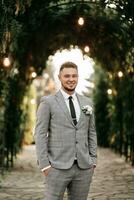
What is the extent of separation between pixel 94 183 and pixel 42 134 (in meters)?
6.35

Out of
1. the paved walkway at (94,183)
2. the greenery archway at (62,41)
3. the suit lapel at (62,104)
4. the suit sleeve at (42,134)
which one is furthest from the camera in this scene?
the greenery archway at (62,41)

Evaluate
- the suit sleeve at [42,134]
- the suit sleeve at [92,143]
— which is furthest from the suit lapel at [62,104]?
the suit sleeve at [92,143]

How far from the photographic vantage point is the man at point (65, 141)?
487 cm

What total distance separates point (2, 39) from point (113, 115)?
11574 millimetres

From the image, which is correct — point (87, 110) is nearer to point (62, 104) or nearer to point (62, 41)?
point (62, 104)

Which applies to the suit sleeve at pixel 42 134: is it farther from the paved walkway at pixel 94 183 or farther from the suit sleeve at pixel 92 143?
the paved walkway at pixel 94 183

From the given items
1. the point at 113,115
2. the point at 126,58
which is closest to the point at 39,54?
the point at 126,58

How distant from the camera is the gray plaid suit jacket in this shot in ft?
15.9

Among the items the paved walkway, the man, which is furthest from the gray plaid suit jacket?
the paved walkway

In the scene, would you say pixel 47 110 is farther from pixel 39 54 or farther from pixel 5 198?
pixel 39 54

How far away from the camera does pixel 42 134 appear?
488cm

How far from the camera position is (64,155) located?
4.86 m

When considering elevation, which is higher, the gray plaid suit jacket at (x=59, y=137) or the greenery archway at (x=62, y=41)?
the greenery archway at (x=62, y=41)

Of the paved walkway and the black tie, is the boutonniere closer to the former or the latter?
the black tie
